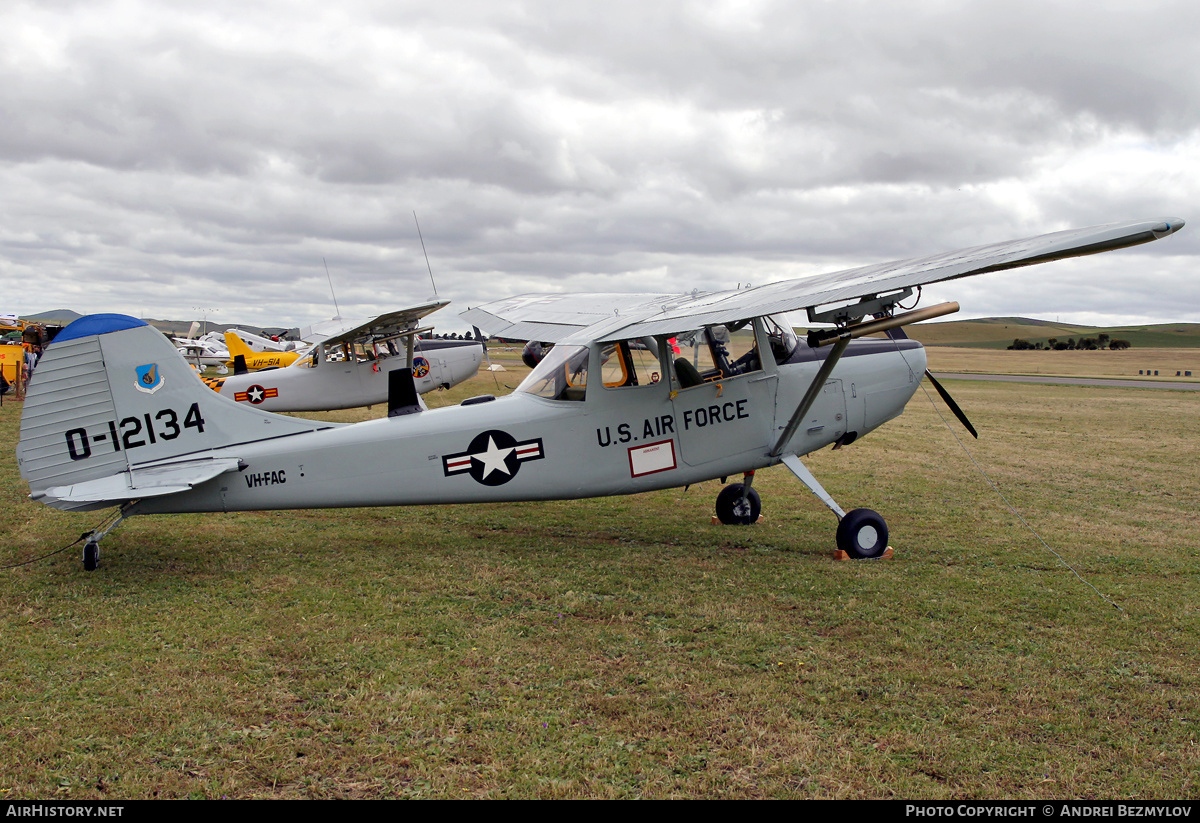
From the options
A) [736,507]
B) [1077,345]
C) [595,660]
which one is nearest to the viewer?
[595,660]

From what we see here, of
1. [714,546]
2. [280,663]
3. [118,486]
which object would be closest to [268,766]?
[280,663]

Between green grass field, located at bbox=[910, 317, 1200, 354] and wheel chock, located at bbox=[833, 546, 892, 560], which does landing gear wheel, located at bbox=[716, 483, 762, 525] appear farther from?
green grass field, located at bbox=[910, 317, 1200, 354]

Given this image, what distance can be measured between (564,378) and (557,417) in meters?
0.39

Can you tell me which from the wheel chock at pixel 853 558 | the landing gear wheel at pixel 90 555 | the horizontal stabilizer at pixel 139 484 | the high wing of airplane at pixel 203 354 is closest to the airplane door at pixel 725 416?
the wheel chock at pixel 853 558

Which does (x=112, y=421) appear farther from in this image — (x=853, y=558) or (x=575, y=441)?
(x=853, y=558)

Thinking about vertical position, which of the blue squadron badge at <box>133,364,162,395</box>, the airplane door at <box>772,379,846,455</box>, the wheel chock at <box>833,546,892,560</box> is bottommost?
the wheel chock at <box>833,546,892,560</box>

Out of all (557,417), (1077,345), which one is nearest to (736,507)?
(557,417)

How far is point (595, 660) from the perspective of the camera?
459 centimetres

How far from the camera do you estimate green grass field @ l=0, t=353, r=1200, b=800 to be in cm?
337

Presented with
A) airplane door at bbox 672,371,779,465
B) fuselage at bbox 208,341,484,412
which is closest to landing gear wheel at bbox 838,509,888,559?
airplane door at bbox 672,371,779,465

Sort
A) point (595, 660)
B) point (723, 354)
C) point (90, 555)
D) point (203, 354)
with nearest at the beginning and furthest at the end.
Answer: point (595, 660) → point (90, 555) → point (723, 354) → point (203, 354)

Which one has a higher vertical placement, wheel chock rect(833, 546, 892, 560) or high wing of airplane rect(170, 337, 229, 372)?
high wing of airplane rect(170, 337, 229, 372)

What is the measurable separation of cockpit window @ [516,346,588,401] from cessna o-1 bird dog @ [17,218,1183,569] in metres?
0.01

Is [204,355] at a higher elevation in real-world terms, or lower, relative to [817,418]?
higher
